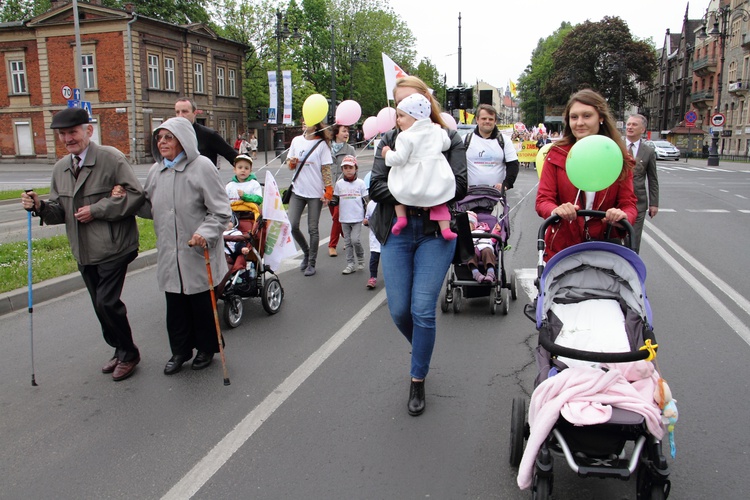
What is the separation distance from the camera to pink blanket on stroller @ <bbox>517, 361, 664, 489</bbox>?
2662 millimetres

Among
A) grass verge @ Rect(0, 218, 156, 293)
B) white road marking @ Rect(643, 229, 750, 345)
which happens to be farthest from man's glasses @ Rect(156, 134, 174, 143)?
white road marking @ Rect(643, 229, 750, 345)

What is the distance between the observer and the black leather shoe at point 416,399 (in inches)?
162

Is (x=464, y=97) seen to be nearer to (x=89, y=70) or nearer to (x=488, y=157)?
(x=488, y=157)

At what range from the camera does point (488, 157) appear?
712cm

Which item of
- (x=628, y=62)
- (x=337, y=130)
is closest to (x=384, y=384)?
(x=337, y=130)

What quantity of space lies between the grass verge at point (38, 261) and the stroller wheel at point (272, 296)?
278 centimetres

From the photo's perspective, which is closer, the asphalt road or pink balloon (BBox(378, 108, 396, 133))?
the asphalt road

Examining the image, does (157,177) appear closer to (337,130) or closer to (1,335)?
(1,335)

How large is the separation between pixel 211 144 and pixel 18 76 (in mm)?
41162

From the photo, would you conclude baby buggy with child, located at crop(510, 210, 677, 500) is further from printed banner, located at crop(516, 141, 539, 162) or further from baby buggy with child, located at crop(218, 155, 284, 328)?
Result: printed banner, located at crop(516, 141, 539, 162)

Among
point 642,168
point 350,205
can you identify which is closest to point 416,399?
point 642,168

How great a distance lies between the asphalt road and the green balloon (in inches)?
61.9

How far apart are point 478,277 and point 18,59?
4309cm

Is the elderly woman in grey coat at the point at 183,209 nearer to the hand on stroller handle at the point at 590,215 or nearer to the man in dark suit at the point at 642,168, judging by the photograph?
the hand on stroller handle at the point at 590,215
